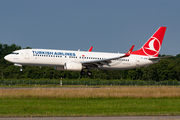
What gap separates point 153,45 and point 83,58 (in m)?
14.2

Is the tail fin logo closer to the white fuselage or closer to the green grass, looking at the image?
the white fuselage

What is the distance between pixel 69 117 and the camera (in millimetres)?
17625

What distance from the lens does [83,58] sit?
44.9 m

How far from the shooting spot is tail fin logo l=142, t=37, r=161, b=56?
165 feet

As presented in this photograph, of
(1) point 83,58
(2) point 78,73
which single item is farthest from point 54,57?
(2) point 78,73

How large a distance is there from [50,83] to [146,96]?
3142 centimetres

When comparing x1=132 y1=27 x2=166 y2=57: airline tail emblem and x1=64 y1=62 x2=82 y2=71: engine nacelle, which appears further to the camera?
x1=132 y1=27 x2=166 y2=57: airline tail emblem

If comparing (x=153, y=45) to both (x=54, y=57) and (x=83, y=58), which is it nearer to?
(x=83, y=58)

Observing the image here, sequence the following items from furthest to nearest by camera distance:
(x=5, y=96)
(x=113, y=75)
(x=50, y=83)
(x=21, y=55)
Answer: (x=113, y=75), (x=50, y=83), (x=21, y=55), (x=5, y=96)

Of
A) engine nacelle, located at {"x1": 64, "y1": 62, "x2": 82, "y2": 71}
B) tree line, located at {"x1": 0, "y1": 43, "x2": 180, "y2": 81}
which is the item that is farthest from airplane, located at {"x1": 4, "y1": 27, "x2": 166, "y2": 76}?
tree line, located at {"x1": 0, "y1": 43, "x2": 180, "y2": 81}

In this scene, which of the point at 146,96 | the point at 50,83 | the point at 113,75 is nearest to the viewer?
the point at 146,96

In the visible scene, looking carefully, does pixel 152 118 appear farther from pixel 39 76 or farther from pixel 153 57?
pixel 39 76

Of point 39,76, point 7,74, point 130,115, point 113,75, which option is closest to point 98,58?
point 130,115

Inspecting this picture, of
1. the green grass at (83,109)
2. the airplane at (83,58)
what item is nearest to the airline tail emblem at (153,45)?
the airplane at (83,58)
